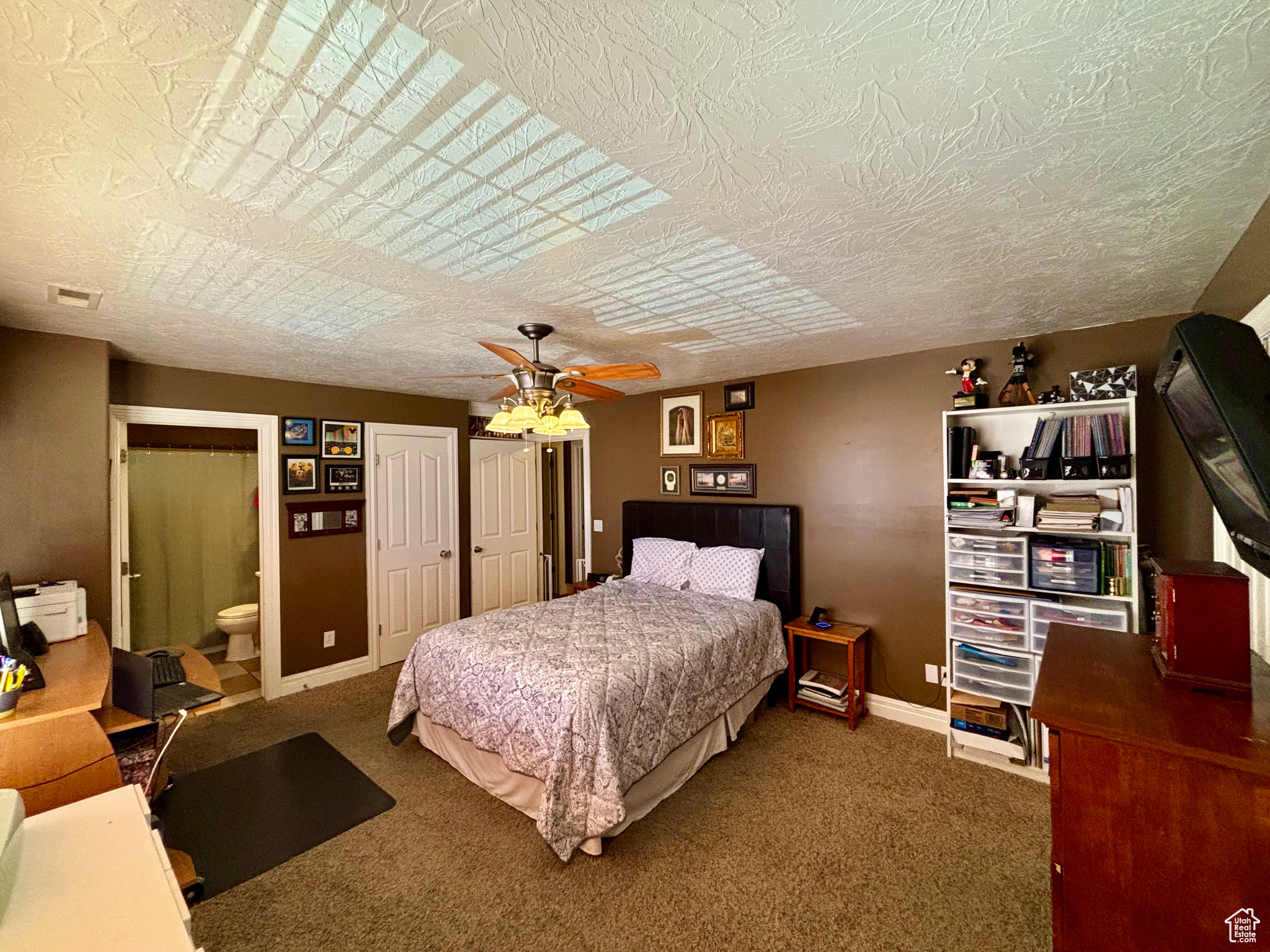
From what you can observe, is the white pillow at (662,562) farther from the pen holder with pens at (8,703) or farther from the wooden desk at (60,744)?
the pen holder with pens at (8,703)

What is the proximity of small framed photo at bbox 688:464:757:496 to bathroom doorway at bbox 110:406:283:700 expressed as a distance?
3.20m

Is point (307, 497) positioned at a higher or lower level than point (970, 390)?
lower

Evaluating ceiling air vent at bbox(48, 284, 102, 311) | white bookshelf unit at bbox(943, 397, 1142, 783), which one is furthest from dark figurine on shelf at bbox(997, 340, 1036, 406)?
ceiling air vent at bbox(48, 284, 102, 311)

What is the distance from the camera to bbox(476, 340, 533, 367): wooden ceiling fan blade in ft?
6.93

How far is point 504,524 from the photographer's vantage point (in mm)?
5301

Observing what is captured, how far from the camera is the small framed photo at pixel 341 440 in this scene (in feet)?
13.2

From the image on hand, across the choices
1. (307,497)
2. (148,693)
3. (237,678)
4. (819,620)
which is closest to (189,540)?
(237,678)

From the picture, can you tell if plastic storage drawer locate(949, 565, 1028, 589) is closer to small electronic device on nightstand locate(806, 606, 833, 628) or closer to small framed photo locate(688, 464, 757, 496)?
small electronic device on nightstand locate(806, 606, 833, 628)

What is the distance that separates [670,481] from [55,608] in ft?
12.1

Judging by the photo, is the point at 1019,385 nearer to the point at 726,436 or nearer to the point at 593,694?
the point at 726,436

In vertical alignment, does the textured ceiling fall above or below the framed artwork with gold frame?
above

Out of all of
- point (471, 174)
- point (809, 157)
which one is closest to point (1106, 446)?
point (809, 157)

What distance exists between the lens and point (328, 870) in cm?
212

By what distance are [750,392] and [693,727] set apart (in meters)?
2.43
